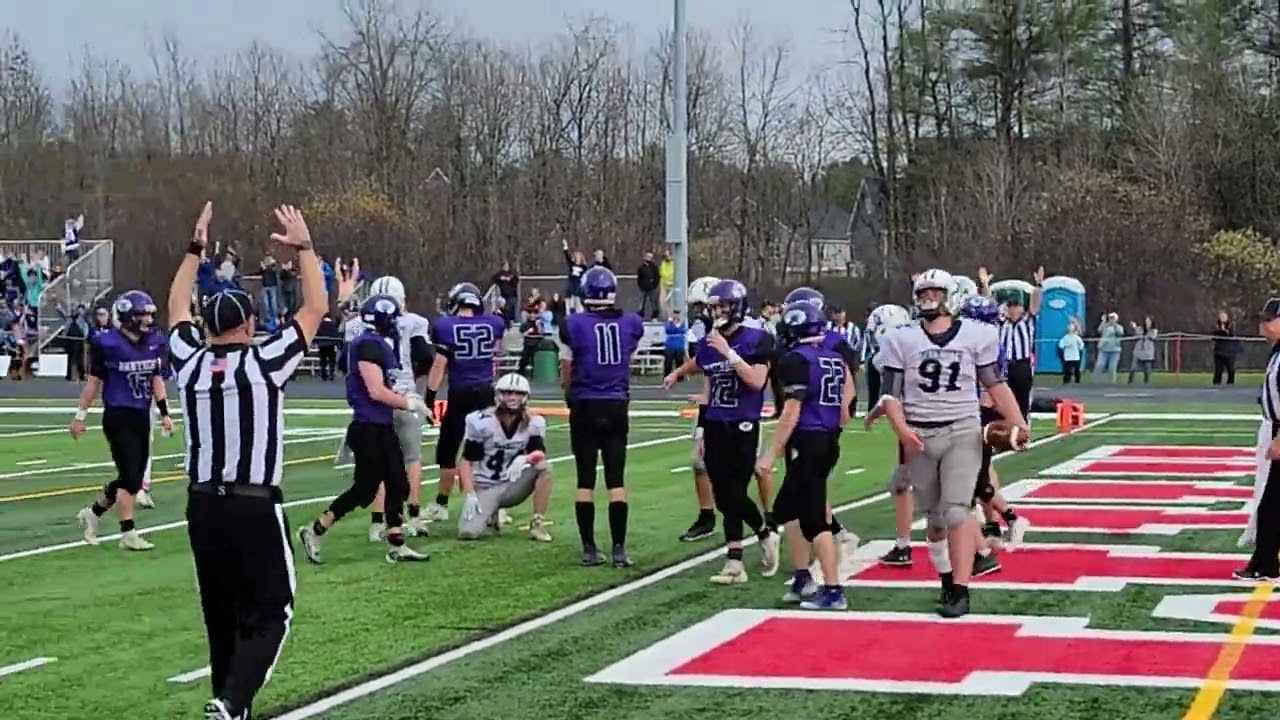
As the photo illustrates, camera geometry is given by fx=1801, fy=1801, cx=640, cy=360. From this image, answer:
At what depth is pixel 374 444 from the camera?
12266mm

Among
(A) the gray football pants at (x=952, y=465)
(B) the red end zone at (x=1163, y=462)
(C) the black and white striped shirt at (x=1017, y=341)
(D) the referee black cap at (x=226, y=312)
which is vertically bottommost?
(B) the red end zone at (x=1163, y=462)

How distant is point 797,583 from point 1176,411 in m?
20.4

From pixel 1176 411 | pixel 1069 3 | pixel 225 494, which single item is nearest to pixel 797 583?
pixel 225 494

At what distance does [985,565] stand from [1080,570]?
626 millimetres

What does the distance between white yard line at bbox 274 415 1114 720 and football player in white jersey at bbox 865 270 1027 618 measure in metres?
2.05

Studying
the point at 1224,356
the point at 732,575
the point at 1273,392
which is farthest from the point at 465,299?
the point at 1224,356

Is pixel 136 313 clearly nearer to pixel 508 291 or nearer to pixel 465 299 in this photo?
pixel 465 299

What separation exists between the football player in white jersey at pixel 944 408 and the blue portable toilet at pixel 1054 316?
105 ft

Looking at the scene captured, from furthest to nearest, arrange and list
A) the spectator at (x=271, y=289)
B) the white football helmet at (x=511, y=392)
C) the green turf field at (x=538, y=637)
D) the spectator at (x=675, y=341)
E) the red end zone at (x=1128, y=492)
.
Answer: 1. the spectator at (x=271, y=289)
2. the spectator at (x=675, y=341)
3. the red end zone at (x=1128, y=492)
4. the white football helmet at (x=511, y=392)
5. the green turf field at (x=538, y=637)

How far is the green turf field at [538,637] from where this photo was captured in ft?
25.7

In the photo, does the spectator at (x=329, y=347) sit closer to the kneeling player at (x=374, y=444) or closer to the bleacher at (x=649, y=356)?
the bleacher at (x=649, y=356)

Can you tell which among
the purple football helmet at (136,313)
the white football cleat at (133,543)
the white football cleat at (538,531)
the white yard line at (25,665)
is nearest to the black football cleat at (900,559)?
the white football cleat at (538,531)

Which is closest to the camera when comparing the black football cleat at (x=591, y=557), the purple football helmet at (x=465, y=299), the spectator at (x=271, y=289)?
the black football cleat at (x=591, y=557)

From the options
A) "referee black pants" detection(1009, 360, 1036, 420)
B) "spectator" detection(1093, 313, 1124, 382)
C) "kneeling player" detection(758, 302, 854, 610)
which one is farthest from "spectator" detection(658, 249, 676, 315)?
"kneeling player" detection(758, 302, 854, 610)
